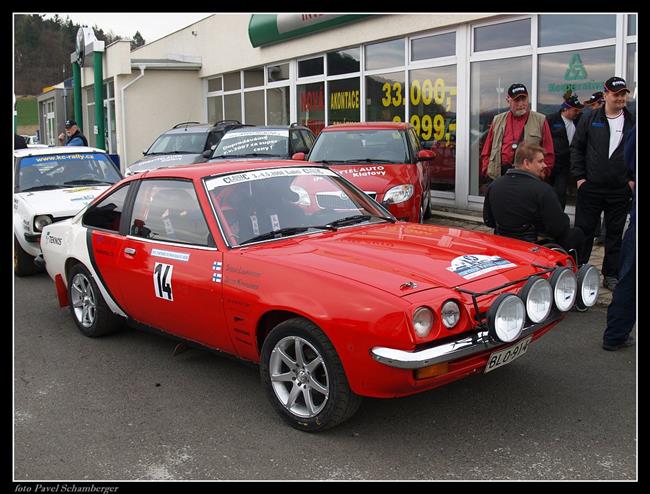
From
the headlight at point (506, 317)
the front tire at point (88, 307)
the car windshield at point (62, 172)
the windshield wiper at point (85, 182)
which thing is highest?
the car windshield at point (62, 172)

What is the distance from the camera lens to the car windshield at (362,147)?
9.73 meters

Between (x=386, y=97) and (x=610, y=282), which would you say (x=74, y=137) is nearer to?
(x=386, y=97)

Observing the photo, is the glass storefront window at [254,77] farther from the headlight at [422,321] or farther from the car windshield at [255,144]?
the headlight at [422,321]

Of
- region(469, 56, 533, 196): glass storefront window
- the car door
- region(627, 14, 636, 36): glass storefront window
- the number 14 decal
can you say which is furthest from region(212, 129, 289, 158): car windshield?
the number 14 decal

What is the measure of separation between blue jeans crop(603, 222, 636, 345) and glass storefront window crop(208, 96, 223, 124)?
62.9ft

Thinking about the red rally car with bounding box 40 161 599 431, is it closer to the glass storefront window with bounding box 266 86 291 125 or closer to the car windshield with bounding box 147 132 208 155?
the car windshield with bounding box 147 132 208 155

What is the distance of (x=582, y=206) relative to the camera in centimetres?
685


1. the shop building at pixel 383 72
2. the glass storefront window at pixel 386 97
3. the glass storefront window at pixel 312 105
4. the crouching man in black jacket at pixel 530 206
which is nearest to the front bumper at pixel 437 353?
the crouching man in black jacket at pixel 530 206

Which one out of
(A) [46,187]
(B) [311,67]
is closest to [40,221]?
(A) [46,187]

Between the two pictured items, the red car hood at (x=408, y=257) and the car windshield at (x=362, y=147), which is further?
the car windshield at (x=362, y=147)

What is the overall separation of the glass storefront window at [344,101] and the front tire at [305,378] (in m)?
11.8

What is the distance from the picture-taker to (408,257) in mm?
4117

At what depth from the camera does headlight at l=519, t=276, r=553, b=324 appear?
3.81 m
